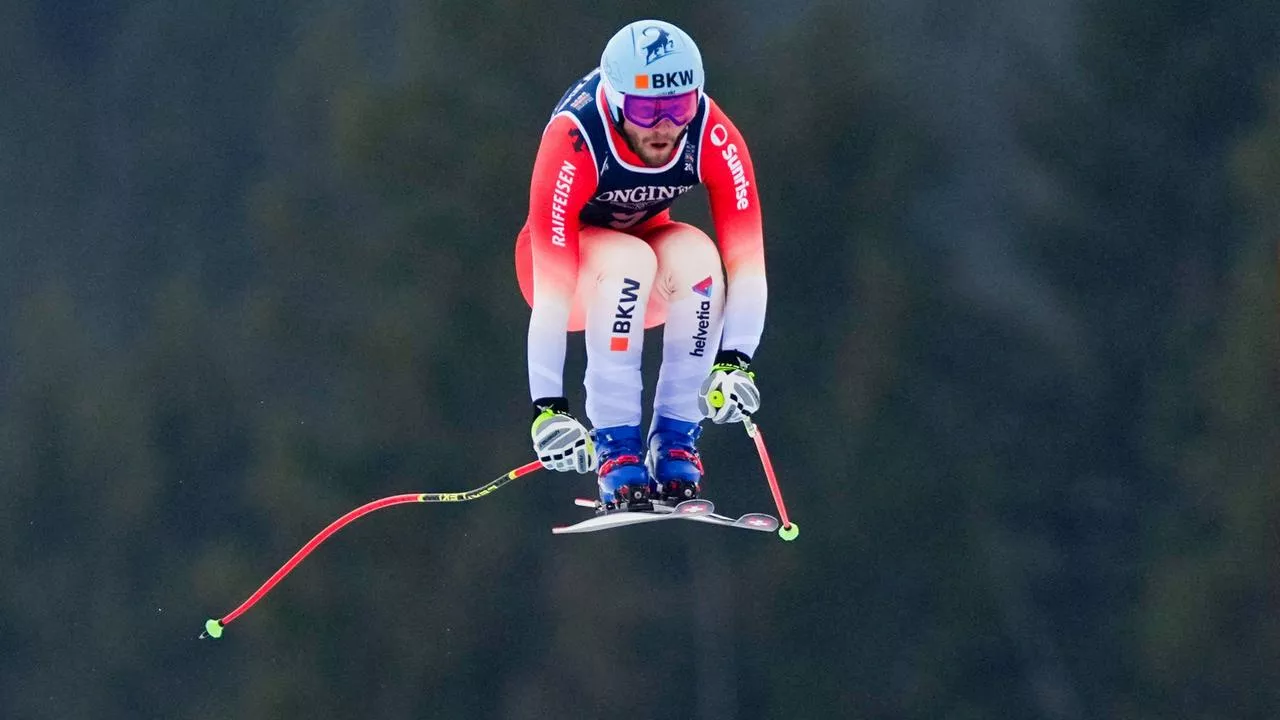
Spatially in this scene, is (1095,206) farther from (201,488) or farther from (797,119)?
(201,488)

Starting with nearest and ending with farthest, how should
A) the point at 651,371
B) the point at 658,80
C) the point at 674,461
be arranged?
the point at 658,80 < the point at 674,461 < the point at 651,371

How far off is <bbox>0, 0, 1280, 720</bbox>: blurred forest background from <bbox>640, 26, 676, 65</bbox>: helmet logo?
4875 millimetres

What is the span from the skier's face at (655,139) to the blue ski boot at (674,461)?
1082 millimetres

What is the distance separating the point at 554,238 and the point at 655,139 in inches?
19.3

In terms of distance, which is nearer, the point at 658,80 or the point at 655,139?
the point at 658,80

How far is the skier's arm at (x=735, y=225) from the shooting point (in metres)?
6.06

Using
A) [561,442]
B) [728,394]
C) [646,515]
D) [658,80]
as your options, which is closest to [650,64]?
[658,80]

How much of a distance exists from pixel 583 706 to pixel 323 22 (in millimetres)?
4708

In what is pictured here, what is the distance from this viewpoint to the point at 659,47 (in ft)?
18.9

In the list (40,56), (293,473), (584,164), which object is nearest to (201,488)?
(293,473)

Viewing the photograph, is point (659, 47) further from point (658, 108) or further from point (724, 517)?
point (724, 517)

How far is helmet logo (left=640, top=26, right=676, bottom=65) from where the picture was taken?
18.8ft

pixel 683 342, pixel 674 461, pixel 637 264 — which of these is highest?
pixel 637 264

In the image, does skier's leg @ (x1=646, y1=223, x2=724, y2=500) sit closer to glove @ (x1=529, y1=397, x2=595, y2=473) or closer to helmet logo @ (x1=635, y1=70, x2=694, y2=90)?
glove @ (x1=529, y1=397, x2=595, y2=473)
